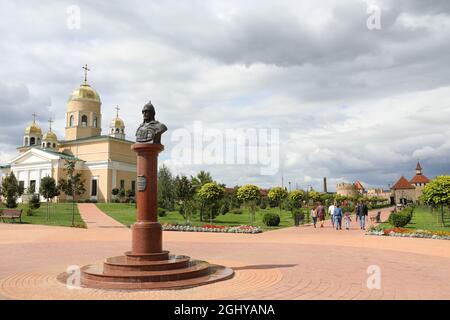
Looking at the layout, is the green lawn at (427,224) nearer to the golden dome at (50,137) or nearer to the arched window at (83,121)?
the arched window at (83,121)

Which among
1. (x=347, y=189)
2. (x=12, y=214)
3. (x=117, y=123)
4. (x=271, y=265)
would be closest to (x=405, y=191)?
(x=347, y=189)

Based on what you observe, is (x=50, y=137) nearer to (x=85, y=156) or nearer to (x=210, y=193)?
(x=85, y=156)

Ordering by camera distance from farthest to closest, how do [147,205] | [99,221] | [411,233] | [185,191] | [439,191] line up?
[185,191]
[99,221]
[439,191]
[411,233]
[147,205]

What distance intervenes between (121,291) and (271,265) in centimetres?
380

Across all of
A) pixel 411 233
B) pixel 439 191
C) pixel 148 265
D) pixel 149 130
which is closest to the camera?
pixel 148 265

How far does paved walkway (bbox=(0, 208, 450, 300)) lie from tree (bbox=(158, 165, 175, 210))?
849 inches

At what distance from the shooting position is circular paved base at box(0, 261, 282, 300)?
6.36 m

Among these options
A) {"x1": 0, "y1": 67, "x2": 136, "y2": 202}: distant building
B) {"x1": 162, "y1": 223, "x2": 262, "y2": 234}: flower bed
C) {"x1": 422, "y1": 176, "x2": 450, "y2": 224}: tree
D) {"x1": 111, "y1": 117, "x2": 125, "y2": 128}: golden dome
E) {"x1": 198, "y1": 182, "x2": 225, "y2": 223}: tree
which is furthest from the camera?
{"x1": 111, "y1": 117, "x2": 125, "y2": 128}: golden dome

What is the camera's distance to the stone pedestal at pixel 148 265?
7148 mm

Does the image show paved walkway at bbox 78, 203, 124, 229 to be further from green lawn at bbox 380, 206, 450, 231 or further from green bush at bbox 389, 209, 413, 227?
green lawn at bbox 380, 206, 450, 231

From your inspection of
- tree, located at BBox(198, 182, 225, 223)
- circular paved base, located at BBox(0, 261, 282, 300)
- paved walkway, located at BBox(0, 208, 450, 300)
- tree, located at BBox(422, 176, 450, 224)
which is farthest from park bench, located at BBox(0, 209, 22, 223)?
tree, located at BBox(422, 176, 450, 224)

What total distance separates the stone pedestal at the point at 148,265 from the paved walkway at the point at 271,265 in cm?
35

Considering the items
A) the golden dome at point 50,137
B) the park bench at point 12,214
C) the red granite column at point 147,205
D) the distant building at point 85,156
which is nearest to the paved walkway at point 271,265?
the red granite column at point 147,205

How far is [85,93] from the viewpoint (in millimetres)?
57000
